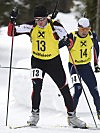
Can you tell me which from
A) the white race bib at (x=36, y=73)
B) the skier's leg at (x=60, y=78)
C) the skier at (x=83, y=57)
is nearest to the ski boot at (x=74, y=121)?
the skier's leg at (x=60, y=78)

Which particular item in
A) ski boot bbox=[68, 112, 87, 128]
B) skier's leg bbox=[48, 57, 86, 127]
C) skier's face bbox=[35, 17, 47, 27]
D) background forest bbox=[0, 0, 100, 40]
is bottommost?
ski boot bbox=[68, 112, 87, 128]

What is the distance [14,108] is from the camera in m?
11.2

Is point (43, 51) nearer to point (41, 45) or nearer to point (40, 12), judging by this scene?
point (41, 45)

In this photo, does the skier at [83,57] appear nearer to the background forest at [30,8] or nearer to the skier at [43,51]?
the skier at [43,51]

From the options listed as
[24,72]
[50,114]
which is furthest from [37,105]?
[24,72]

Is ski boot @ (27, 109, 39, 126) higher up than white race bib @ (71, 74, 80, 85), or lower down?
lower down

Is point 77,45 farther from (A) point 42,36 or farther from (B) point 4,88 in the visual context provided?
(B) point 4,88

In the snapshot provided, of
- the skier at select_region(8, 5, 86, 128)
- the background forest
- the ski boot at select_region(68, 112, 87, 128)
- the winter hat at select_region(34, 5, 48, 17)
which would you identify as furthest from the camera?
the background forest

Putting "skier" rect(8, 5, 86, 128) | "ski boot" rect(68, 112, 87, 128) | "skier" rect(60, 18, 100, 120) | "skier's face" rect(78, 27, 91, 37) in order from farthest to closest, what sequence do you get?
"skier" rect(60, 18, 100, 120) → "skier's face" rect(78, 27, 91, 37) → "ski boot" rect(68, 112, 87, 128) → "skier" rect(8, 5, 86, 128)

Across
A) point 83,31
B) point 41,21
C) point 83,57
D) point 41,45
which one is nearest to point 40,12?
point 41,21

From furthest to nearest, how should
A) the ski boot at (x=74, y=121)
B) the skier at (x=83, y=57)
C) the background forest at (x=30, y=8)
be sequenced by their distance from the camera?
1. the background forest at (x=30, y=8)
2. the skier at (x=83, y=57)
3. the ski boot at (x=74, y=121)

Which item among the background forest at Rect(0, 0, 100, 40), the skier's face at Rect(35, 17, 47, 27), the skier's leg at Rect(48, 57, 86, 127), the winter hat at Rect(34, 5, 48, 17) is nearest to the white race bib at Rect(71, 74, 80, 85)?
the skier's leg at Rect(48, 57, 86, 127)

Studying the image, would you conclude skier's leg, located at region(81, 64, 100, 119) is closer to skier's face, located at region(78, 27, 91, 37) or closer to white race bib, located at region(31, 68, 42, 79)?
skier's face, located at region(78, 27, 91, 37)

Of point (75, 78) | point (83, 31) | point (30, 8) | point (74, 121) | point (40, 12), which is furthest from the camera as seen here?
point (30, 8)
